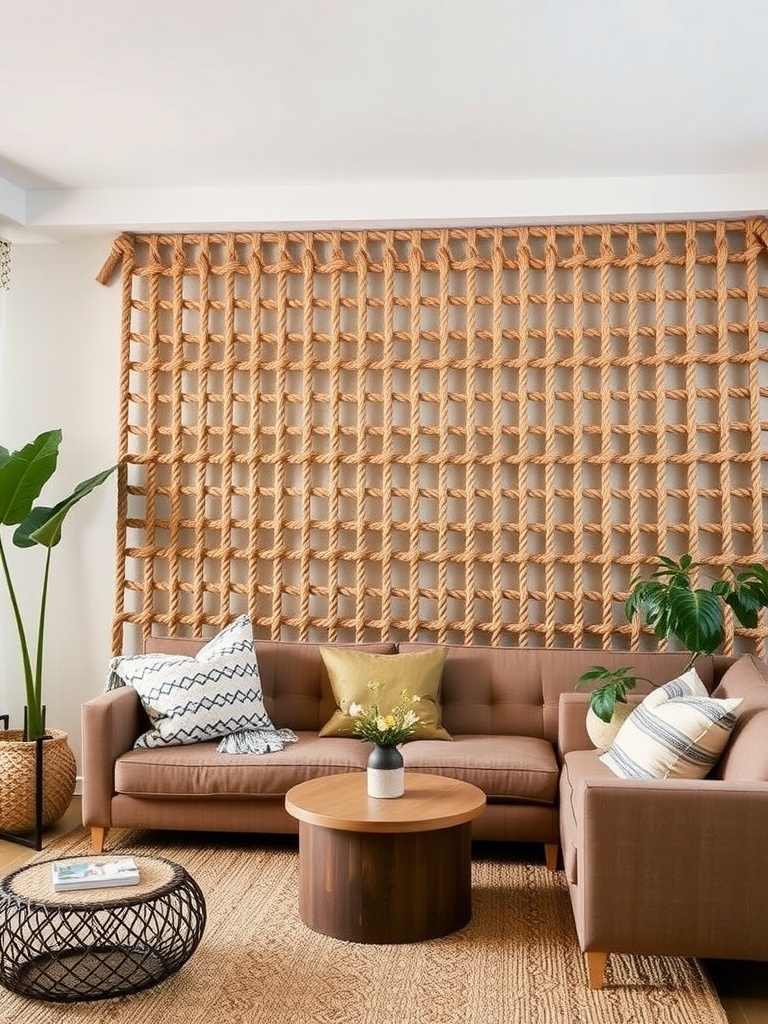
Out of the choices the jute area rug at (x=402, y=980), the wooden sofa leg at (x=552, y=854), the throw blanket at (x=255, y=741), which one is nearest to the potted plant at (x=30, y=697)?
the throw blanket at (x=255, y=741)

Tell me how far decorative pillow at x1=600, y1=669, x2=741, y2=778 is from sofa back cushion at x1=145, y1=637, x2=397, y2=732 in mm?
1310

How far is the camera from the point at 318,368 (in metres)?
4.60

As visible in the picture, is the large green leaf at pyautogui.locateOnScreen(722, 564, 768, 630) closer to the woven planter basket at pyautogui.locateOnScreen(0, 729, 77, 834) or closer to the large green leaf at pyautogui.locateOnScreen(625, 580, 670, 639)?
the large green leaf at pyautogui.locateOnScreen(625, 580, 670, 639)

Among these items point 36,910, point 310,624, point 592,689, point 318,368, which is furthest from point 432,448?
point 36,910

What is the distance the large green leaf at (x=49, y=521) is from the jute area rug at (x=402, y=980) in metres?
1.61

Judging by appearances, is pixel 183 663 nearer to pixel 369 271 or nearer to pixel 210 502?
pixel 210 502

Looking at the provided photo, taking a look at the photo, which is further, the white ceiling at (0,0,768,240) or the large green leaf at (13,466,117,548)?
the large green leaf at (13,466,117,548)

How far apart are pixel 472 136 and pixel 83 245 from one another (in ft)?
6.31

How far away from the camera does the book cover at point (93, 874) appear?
266 cm

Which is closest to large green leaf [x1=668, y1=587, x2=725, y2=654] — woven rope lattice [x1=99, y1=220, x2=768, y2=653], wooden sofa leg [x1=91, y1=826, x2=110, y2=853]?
woven rope lattice [x1=99, y1=220, x2=768, y2=653]

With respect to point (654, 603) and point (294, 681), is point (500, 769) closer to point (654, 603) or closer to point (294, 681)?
point (654, 603)

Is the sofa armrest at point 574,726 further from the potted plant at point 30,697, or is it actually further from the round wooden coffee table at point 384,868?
the potted plant at point 30,697

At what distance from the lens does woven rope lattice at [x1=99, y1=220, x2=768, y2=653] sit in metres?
4.41

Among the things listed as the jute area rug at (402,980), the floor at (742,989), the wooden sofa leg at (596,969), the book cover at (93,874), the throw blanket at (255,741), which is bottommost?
the floor at (742,989)
